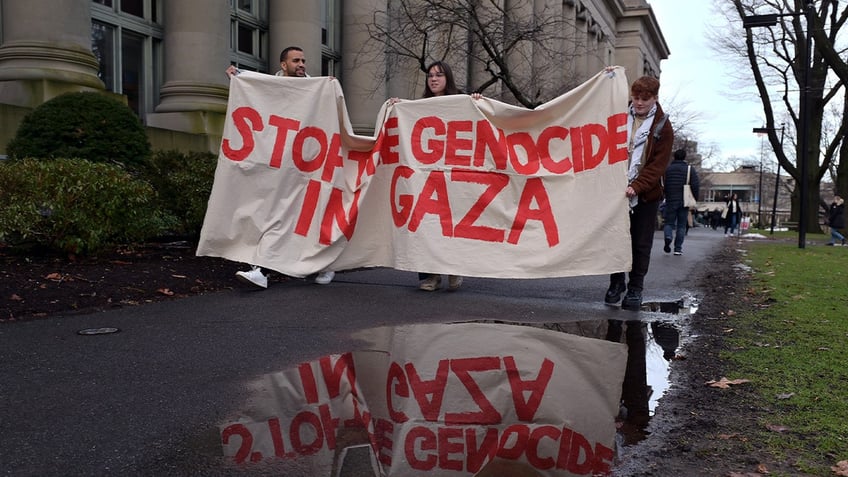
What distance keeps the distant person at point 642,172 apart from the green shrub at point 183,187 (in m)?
5.94

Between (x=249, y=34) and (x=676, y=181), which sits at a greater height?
(x=249, y=34)

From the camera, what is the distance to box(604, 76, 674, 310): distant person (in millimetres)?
6828

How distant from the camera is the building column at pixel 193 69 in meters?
17.1

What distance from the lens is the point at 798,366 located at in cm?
457

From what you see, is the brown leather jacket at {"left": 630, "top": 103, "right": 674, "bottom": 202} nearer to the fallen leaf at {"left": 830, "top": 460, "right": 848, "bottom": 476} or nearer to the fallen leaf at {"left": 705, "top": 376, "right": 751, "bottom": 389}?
the fallen leaf at {"left": 705, "top": 376, "right": 751, "bottom": 389}

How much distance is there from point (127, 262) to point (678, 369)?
20.7ft

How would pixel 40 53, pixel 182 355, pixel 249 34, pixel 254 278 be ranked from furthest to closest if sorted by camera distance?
pixel 249 34 < pixel 40 53 < pixel 254 278 < pixel 182 355

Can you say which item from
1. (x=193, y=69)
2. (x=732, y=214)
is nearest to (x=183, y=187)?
(x=193, y=69)

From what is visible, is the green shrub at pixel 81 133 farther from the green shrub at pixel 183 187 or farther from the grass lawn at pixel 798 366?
the grass lawn at pixel 798 366

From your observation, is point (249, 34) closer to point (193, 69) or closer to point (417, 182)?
point (193, 69)

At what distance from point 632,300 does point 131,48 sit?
15848mm

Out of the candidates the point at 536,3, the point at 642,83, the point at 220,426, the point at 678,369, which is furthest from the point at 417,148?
the point at 536,3

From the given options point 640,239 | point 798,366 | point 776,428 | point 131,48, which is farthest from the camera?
point 131,48

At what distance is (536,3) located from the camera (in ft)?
121
